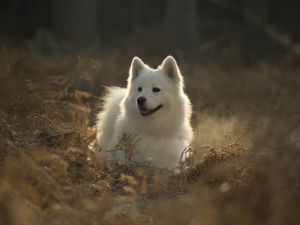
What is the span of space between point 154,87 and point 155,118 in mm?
354

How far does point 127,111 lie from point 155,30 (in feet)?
46.2

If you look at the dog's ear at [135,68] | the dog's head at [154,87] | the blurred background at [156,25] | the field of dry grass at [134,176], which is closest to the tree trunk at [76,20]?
the blurred background at [156,25]

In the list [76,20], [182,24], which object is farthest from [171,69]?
[76,20]

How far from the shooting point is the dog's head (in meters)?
6.93

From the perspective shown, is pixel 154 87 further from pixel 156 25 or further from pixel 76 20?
pixel 156 25

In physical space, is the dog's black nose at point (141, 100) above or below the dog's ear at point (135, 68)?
below

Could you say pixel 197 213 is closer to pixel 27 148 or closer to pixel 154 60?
pixel 27 148

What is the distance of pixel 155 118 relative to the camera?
23.1 feet

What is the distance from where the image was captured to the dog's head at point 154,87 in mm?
6927

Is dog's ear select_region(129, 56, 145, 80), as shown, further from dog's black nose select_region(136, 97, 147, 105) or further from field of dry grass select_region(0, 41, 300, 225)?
field of dry grass select_region(0, 41, 300, 225)

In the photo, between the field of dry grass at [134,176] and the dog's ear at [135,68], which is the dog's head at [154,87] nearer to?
the dog's ear at [135,68]

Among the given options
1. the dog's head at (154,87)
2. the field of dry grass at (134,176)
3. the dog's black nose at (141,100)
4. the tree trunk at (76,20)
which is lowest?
the field of dry grass at (134,176)

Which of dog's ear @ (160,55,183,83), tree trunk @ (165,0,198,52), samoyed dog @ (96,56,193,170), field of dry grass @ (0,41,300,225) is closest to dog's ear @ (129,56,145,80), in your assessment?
samoyed dog @ (96,56,193,170)

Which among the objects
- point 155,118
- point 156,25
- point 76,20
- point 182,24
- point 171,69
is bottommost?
point 155,118
